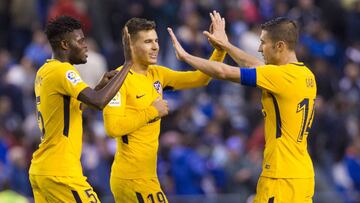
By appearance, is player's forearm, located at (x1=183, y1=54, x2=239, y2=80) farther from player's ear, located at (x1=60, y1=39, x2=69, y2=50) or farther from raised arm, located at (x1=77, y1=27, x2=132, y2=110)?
player's ear, located at (x1=60, y1=39, x2=69, y2=50)

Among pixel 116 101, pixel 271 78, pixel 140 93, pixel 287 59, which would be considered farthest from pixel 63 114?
pixel 287 59

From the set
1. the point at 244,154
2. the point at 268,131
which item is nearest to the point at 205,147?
the point at 244,154

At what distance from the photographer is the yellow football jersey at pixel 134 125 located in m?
11.8

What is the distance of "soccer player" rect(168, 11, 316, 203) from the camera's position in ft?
38.1

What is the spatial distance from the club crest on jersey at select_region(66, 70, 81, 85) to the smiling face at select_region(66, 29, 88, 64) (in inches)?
12.9

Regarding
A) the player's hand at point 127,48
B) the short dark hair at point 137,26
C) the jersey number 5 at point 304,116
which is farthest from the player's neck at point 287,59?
the player's hand at point 127,48

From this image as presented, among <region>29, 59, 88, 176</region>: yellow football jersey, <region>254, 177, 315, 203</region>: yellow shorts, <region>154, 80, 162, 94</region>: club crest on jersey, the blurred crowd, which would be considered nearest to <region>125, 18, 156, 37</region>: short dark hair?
<region>154, 80, 162, 94</region>: club crest on jersey

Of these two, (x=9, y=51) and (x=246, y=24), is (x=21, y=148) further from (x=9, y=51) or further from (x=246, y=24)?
(x=246, y=24)

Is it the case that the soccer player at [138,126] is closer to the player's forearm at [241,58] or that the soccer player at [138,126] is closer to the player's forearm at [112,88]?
the player's forearm at [112,88]

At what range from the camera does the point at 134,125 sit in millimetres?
11789

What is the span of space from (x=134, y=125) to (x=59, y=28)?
1209 mm

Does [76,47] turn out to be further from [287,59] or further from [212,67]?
[287,59]

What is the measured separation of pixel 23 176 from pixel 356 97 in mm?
6539

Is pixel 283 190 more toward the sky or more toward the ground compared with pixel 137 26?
more toward the ground
